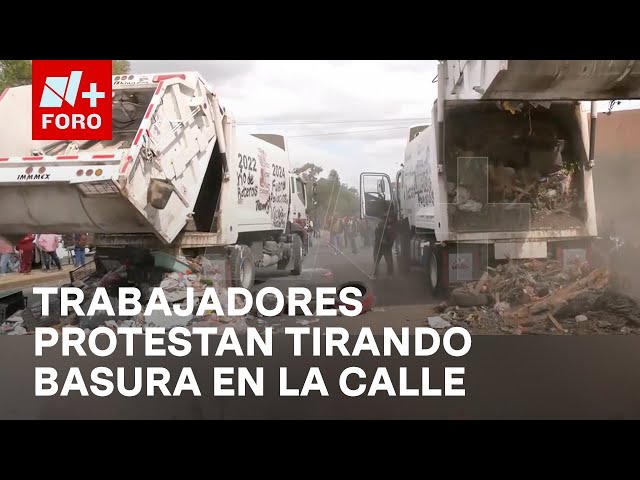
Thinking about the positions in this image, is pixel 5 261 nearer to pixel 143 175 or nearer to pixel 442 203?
pixel 143 175

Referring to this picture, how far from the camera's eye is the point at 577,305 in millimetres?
5477

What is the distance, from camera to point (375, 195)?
23.0 ft

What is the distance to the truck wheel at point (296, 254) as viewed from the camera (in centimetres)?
692

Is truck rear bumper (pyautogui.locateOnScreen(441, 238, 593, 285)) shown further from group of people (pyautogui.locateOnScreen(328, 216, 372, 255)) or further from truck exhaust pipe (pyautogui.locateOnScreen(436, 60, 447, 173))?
group of people (pyautogui.locateOnScreen(328, 216, 372, 255))

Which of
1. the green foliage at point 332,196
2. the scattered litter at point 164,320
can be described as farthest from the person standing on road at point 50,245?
the green foliage at point 332,196

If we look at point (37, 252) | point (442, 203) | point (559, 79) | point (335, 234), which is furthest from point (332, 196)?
point (37, 252)

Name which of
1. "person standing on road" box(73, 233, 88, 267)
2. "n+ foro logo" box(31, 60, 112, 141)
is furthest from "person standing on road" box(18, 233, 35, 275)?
"n+ foro logo" box(31, 60, 112, 141)

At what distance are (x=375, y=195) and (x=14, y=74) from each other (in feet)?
13.5

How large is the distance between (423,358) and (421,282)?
2608mm

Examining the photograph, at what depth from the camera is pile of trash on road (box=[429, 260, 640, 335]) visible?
5.29m

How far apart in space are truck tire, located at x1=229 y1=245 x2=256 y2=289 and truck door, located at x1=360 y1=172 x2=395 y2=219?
1.50 meters

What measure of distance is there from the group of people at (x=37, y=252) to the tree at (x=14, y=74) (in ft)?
5.32

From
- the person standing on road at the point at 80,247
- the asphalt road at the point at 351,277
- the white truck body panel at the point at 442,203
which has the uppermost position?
the white truck body panel at the point at 442,203

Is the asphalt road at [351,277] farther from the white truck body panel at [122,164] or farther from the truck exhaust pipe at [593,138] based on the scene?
the truck exhaust pipe at [593,138]
